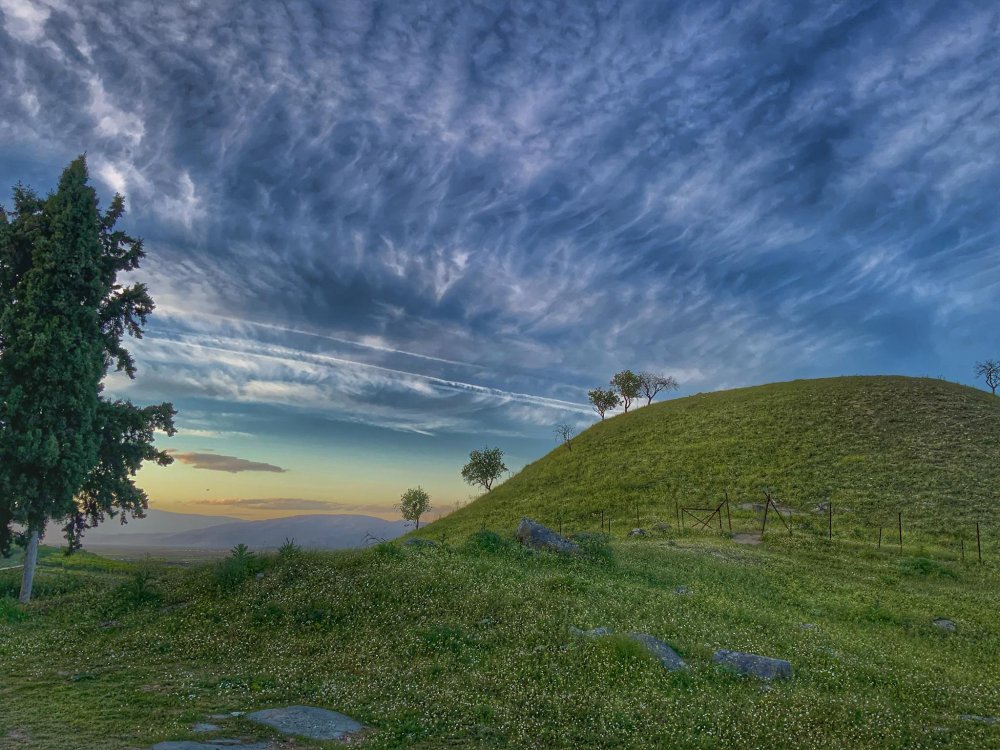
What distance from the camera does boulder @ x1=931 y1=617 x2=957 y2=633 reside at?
22.6 m

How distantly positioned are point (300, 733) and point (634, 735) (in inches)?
244

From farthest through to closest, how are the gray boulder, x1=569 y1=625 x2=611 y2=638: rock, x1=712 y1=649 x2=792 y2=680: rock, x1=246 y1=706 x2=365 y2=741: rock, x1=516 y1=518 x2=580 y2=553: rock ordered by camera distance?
x1=516 y1=518 x2=580 y2=553: rock → the gray boulder → x1=569 y1=625 x2=611 y2=638: rock → x1=712 y1=649 x2=792 y2=680: rock → x1=246 y1=706 x2=365 y2=741: rock

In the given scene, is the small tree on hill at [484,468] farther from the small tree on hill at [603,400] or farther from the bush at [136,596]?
the bush at [136,596]

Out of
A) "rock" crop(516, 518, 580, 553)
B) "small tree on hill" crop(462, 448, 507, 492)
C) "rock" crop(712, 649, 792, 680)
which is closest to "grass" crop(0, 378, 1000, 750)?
"rock" crop(712, 649, 792, 680)

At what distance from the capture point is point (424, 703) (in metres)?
12.1

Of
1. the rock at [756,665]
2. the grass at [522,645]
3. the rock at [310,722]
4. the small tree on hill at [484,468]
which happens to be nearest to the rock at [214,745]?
the grass at [522,645]

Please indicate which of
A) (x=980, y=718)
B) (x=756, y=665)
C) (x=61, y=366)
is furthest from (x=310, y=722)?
(x=61, y=366)

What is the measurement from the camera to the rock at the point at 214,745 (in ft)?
31.1

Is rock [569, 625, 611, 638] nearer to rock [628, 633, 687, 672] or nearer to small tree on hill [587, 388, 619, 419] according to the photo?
rock [628, 633, 687, 672]

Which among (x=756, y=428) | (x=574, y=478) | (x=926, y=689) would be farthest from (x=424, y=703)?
(x=756, y=428)

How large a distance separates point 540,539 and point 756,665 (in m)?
16.2

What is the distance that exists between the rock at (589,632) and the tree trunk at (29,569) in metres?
24.4

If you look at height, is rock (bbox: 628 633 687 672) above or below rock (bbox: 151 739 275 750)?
above

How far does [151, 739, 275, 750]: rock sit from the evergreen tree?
69.9 ft
